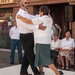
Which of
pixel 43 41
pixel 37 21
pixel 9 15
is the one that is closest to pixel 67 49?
pixel 43 41

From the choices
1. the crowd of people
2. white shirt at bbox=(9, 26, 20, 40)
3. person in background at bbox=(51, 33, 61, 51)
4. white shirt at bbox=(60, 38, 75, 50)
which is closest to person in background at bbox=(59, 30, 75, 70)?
white shirt at bbox=(60, 38, 75, 50)

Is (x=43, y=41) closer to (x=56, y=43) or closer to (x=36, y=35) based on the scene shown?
(x=36, y=35)

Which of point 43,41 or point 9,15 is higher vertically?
point 9,15

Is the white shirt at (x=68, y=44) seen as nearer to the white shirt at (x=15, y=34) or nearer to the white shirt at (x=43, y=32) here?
the white shirt at (x=15, y=34)

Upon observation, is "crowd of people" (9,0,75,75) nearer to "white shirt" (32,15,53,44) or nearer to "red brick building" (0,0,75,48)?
"white shirt" (32,15,53,44)

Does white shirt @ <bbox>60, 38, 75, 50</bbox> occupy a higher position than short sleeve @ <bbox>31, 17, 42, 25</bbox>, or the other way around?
short sleeve @ <bbox>31, 17, 42, 25</bbox>

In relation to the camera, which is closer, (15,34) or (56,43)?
(56,43)

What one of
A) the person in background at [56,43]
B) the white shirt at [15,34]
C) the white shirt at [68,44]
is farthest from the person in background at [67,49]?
the white shirt at [15,34]

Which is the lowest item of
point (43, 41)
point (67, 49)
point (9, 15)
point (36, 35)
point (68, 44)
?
point (67, 49)

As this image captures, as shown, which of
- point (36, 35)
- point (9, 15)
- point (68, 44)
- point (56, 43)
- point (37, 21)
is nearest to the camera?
point (37, 21)

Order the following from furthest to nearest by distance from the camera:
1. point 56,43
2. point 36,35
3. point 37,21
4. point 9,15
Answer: point 9,15, point 56,43, point 36,35, point 37,21

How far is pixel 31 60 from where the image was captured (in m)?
4.84

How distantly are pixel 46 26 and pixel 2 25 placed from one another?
10016 mm

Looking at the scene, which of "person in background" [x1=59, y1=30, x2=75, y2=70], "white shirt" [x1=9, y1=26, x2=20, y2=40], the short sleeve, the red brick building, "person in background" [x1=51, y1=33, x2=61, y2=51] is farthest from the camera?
the red brick building
